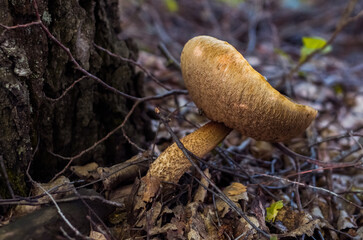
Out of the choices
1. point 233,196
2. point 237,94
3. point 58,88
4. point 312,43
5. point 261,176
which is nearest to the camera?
point 237,94

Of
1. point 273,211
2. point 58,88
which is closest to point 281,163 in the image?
point 273,211

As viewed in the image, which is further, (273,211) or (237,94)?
(273,211)

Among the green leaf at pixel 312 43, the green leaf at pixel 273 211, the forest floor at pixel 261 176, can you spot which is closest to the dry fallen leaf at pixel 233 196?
the forest floor at pixel 261 176

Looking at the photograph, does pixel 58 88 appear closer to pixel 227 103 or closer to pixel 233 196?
pixel 227 103

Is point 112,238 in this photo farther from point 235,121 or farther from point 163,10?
point 163,10

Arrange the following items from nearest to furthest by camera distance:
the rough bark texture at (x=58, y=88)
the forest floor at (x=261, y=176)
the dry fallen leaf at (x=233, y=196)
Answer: the rough bark texture at (x=58, y=88) < the forest floor at (x=261, y=176) < the dry fallen leaf at (x=233, y=196)

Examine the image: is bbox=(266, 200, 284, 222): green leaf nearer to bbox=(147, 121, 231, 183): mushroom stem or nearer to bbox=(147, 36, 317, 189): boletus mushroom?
bbox=(147, 36, 317, 189): boletus mushroom

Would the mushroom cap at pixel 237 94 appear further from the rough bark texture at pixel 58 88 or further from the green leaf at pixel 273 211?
the rough bark texture at pixel 58 88
